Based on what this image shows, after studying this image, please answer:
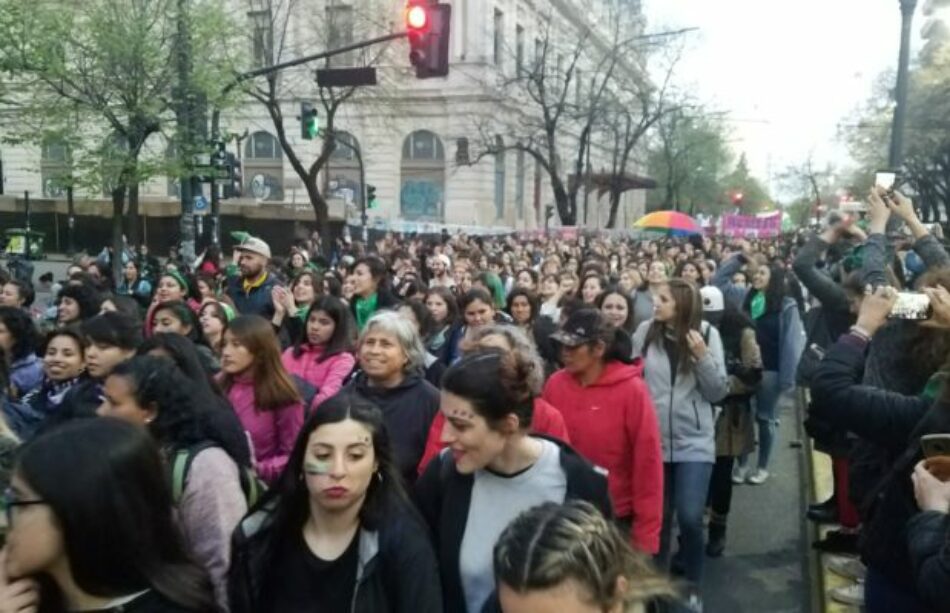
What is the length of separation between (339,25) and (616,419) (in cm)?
2856

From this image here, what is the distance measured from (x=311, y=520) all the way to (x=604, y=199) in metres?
69.3

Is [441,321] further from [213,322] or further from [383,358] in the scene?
[383,358]

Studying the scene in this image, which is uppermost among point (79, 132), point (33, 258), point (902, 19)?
point (902, 19)

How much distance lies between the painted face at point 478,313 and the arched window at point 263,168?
1583 inches

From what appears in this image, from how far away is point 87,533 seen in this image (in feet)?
6.40

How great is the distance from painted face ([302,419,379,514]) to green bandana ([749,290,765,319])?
6.18 m

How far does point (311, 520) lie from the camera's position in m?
2.63

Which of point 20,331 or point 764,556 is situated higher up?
point 20,331

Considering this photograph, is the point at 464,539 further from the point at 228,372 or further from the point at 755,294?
the point at 755,294

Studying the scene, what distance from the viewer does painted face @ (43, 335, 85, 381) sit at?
4.91 m

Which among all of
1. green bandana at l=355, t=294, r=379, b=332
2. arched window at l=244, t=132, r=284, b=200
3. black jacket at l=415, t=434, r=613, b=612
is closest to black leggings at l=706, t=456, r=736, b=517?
black jacket at l=415, t=434, r=613, b=612

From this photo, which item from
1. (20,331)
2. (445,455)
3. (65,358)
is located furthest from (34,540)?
(20,331)

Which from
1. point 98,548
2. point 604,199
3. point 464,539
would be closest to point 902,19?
point 464,539

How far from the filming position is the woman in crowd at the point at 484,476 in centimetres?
287
